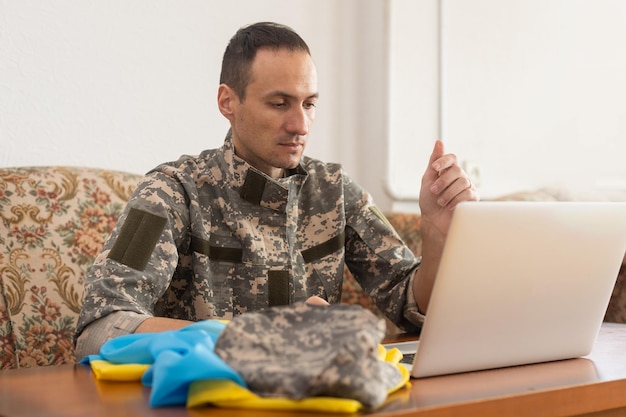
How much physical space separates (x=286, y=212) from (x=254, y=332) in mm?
842

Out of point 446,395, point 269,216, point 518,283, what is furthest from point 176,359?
point 269,216

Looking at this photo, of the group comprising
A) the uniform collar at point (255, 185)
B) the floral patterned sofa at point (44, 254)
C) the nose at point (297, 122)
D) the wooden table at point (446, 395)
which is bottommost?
the floral patterned sofa at point (44, 254)

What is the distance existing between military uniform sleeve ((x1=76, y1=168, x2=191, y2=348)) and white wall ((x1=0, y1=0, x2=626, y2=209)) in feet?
2.90

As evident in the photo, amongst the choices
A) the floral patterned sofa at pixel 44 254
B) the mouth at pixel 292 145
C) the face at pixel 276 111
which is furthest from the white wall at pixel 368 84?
the mouth at pixel 292 145

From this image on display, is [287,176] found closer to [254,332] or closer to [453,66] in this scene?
[254,332]

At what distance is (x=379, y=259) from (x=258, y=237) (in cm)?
26

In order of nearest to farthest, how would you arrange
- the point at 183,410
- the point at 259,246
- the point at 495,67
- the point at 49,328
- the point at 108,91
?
the point at 183,410 < the point at 259,246 < the point at 49,328 < the point at 108,91 < the point at 495,67

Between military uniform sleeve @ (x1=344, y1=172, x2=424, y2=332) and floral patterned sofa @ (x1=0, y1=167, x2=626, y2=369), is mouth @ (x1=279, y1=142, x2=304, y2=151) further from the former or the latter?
floral patterned sofa @ (x1=0, y1=167, x2=626, y2=369)

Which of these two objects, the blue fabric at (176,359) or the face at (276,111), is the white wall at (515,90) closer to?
the face at (276,111)

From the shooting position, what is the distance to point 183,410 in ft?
2.87

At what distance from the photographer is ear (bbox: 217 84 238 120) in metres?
1.89

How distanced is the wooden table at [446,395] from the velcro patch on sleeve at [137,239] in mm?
297

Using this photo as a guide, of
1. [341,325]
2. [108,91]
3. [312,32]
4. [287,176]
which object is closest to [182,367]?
[341,325]

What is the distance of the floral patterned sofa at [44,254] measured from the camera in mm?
1943
